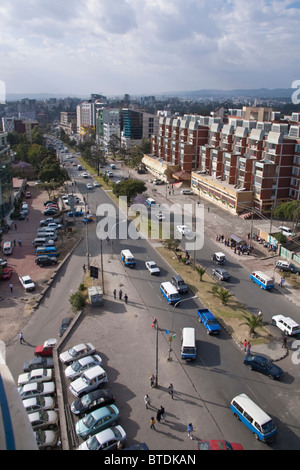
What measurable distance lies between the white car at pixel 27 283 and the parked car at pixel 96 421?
577 inches

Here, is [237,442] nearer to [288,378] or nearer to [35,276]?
[288,378]

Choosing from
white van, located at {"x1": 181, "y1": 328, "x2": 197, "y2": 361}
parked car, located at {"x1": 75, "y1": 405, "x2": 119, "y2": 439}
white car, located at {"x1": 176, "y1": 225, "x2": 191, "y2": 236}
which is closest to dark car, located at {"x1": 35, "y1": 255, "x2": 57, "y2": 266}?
white car, located at {"x1": 176, "y1": 225, "x2": 191, "y2": 236}

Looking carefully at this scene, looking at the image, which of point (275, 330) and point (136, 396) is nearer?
point (136, 396)

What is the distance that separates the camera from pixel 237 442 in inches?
607

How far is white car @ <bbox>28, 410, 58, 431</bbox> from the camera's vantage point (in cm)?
1625

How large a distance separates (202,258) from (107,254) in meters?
9.31

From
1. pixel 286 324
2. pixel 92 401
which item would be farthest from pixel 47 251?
pixel 286 324

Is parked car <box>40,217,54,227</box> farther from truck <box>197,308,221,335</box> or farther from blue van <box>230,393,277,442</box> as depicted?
blue van <box>230,393,277,442</box>

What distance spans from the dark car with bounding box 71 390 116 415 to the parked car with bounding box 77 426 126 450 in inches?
75.3

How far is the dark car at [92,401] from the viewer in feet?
55.9

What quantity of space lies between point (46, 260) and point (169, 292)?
1345cm

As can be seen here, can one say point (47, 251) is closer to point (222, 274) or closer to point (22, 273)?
point (22, 273)

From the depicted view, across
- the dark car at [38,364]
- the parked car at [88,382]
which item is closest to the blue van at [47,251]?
the dark car at [38,364]
